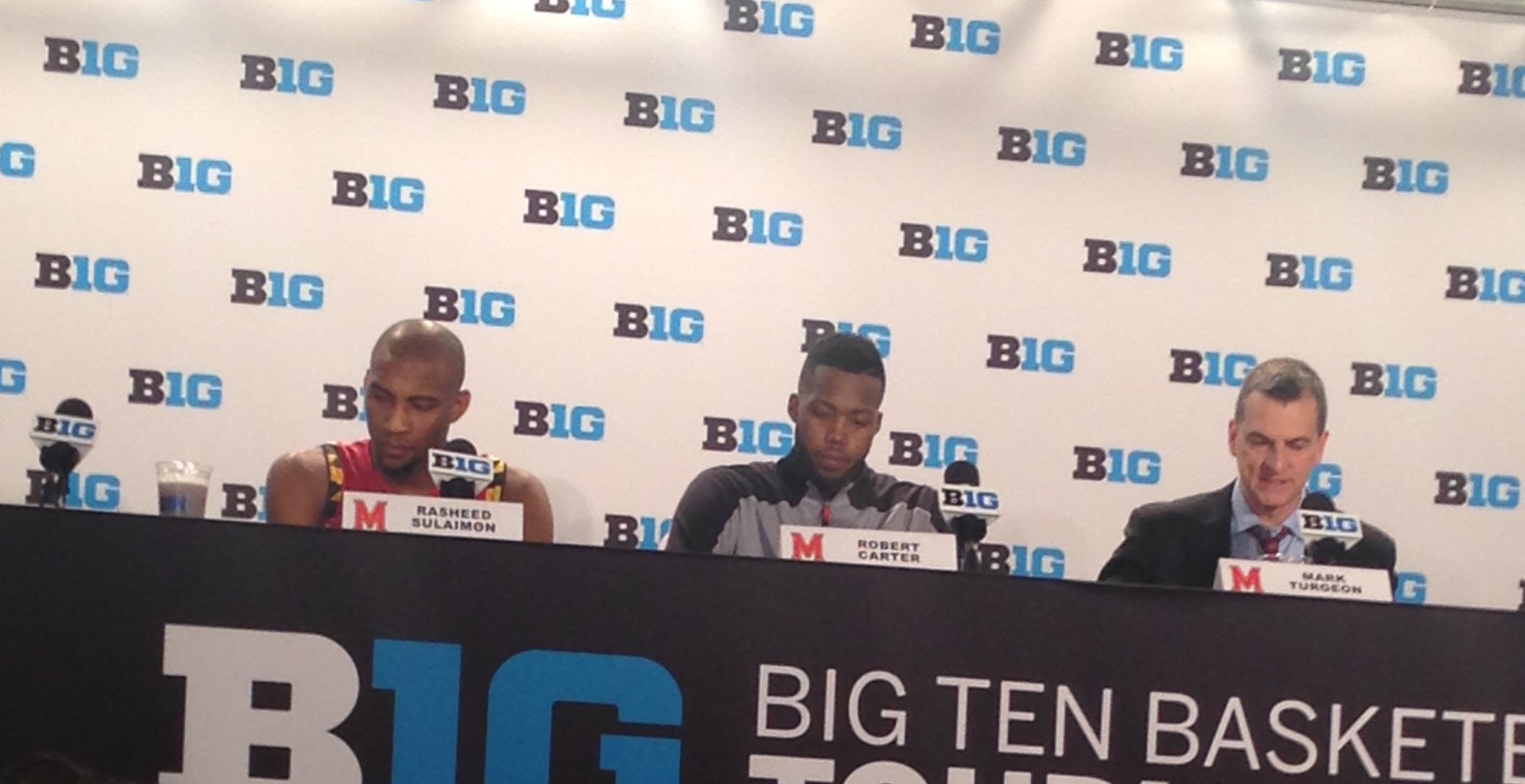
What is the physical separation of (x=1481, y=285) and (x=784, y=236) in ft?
7.97

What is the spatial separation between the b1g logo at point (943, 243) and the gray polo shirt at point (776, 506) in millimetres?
1025

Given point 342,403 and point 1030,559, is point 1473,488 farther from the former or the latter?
point 342,403

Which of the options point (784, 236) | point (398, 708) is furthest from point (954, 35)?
point (398, 708)

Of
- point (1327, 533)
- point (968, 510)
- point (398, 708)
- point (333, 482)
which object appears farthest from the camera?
point (333, 482)

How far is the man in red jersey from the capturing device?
3.60m

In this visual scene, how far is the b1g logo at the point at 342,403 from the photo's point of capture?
4.51 meters

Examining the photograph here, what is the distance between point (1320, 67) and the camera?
4762 mm

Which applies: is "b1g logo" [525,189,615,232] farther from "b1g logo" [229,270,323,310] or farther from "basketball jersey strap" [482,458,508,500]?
"basketball jersey strap" [482,458,508,500]

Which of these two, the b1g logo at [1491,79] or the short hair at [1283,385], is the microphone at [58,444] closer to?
the short hair at [1283,385]

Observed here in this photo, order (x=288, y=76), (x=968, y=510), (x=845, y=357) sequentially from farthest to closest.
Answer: (x=288, y=76) → (x=845, y=357) → (x=968, y=510)

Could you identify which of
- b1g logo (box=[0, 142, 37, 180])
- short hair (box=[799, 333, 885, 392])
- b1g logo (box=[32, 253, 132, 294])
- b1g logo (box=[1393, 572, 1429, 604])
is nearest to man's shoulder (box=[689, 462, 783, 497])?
short hair (box=[799, 333, 885, 392])

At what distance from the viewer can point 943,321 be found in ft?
15.4

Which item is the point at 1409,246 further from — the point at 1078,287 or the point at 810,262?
the point at 810,262

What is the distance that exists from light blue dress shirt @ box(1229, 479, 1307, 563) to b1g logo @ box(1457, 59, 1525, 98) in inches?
80.9
